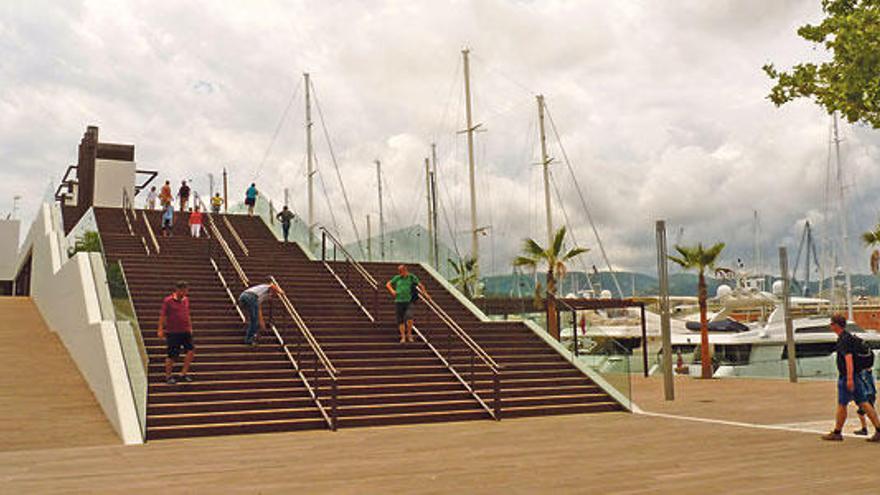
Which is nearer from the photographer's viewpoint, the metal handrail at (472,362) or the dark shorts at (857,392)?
the dark shorts at (857,392)

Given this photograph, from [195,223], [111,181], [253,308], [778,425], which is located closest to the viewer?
[778,425]

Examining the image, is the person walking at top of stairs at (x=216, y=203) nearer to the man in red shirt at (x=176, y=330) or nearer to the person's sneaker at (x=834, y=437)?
the man in red shirt at (x=176, y=330)

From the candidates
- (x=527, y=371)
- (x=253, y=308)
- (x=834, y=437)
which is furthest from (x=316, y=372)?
(x=834, y=437)

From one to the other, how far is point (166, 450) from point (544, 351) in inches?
A: 337

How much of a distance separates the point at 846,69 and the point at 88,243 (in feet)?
51.2

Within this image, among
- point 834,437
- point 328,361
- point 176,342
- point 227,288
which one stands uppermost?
point 227,288

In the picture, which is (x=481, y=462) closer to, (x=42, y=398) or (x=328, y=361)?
(x=328, y=361)

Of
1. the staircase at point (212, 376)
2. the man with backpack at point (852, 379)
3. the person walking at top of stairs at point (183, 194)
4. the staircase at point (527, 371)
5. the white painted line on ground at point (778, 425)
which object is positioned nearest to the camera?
the man with backpack at point (852, 379)

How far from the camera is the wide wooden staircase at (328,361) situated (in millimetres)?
11180

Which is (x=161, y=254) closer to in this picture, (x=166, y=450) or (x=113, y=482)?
(x=166, y=450)

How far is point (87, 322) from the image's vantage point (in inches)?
531

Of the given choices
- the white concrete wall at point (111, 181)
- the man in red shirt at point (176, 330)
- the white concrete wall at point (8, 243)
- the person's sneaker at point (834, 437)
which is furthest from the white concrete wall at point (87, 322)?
the white concrete wall at point (8, 243)

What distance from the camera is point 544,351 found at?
→ 1561cm

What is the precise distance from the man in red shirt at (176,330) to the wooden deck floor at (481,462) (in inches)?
76.5
